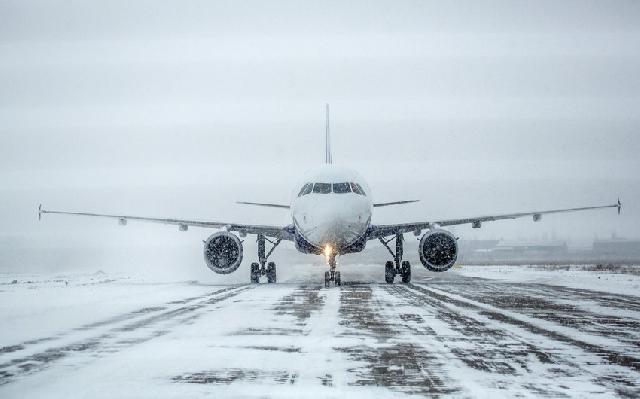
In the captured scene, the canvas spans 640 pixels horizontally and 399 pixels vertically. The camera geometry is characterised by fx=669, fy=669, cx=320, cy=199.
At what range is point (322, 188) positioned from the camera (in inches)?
1005

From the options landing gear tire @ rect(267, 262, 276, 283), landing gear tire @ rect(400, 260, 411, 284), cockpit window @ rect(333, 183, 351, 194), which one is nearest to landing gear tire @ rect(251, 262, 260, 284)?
landing gear tire @ rect(267, 262, 276, 283)

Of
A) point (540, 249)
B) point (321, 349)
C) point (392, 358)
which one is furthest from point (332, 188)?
point (540, 249)

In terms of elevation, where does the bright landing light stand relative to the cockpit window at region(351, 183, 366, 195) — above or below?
below

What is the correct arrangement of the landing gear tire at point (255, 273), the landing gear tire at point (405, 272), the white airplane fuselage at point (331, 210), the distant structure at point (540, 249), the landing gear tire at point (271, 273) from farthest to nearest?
1. the distant structure at point (540, 249)
2. the landing gear tire at point (271, 273)
3. the landing gear tire at point (255, 273)
4. the landing gear tire at point (405, 272)
5. the white airplane fuselage at point (331, 210)

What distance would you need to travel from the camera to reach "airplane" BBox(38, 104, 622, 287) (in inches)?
970

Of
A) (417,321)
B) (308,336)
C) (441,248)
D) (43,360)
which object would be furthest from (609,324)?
(441,248)

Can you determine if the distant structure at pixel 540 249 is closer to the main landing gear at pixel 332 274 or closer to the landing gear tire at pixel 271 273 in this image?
the landing gear tire at pixel 271 273

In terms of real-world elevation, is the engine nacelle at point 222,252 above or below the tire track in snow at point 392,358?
above

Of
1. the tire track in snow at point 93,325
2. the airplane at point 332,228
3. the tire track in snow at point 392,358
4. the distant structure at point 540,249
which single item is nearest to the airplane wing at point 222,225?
the airplane at point 332,228

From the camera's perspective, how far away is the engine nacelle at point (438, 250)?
2698 cm

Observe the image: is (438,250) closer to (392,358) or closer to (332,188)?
(332,188)

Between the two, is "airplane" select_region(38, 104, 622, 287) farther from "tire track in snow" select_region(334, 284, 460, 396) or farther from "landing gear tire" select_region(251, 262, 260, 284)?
"tire track in snow" select_region(334, 284, 460, 396)

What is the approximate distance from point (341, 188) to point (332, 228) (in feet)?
6.21

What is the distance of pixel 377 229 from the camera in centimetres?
2861
